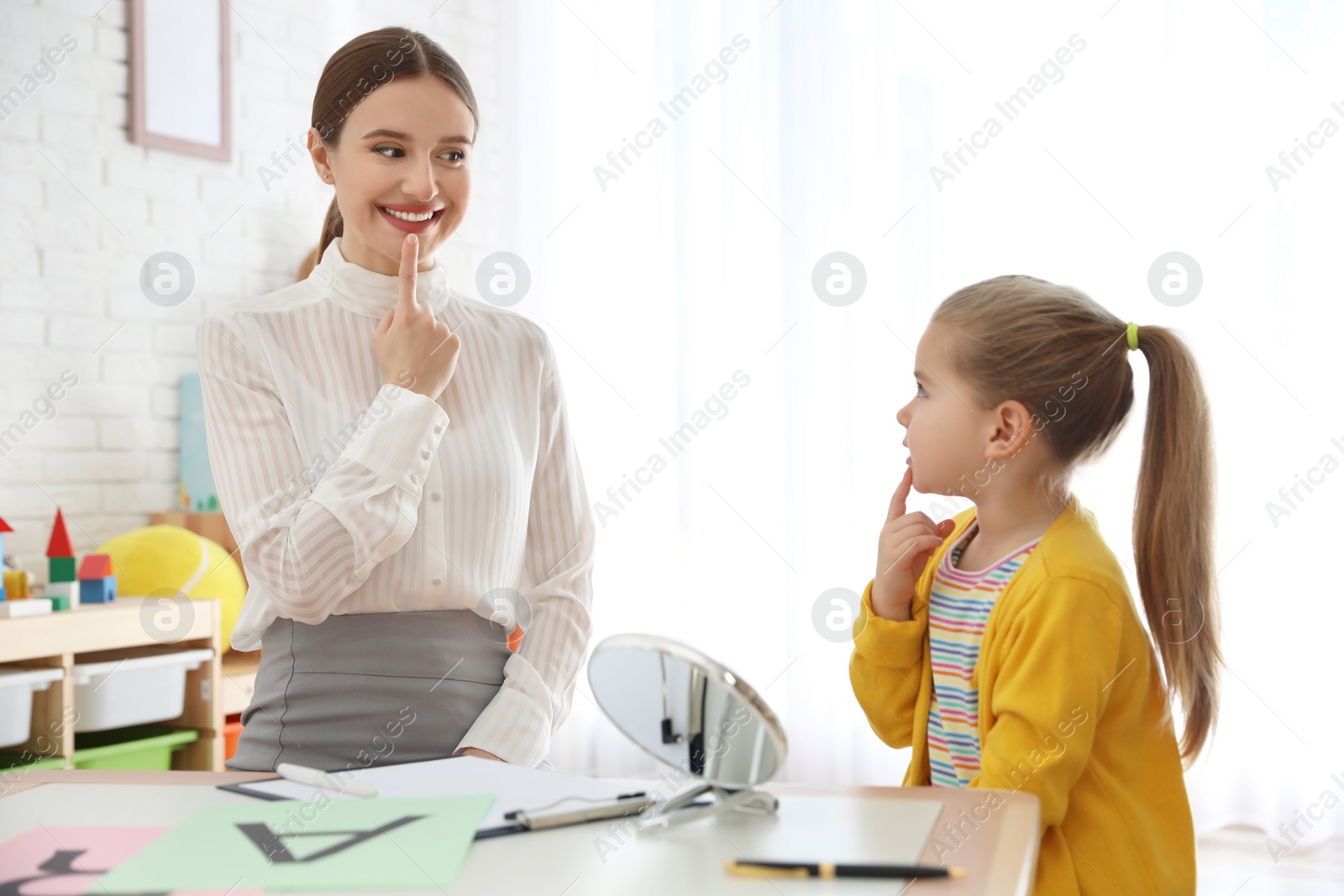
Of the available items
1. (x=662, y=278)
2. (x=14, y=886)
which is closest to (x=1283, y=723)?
(x=662, y=278)

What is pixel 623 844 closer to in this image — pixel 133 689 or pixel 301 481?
pixel 301 481

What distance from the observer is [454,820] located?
0.82m

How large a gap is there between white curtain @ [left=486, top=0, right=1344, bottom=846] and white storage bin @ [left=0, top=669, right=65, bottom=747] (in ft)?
5.41

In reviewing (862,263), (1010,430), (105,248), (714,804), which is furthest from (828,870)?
(105,248)

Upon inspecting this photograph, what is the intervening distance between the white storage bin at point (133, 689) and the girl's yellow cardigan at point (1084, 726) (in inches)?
77.6

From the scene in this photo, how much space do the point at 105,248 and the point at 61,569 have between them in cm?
88

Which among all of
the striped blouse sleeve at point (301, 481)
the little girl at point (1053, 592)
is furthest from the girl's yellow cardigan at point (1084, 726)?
the striped blouse sleeve at point (301, 481)

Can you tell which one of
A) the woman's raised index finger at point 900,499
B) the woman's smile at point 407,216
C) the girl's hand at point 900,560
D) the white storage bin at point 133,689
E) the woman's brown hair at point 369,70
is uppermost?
the woman's brown hair at point 369,70

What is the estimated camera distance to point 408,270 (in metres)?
1.28

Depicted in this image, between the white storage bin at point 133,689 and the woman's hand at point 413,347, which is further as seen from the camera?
the white storage bin at point 133,689

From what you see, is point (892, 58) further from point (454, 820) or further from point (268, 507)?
A: point (454, 820)

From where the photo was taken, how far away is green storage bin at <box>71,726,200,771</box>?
2393 millimetres

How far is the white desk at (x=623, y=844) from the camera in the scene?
2.30 feet

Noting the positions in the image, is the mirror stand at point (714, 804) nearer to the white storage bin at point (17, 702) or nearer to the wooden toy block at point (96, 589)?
the white storage bin at point (17, 702)
